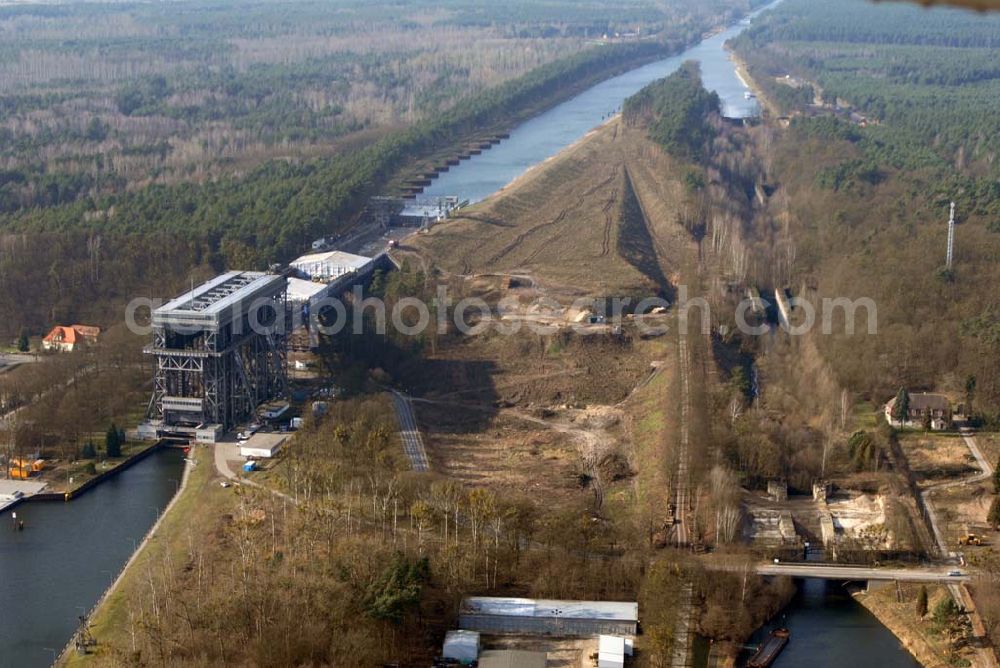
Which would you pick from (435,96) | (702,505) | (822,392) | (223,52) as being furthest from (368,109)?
(702,505)

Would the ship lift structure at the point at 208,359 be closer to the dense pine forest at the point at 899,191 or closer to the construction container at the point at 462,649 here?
the construction container at the point at 462,649

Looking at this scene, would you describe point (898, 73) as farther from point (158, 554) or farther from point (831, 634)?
point (158, 554)

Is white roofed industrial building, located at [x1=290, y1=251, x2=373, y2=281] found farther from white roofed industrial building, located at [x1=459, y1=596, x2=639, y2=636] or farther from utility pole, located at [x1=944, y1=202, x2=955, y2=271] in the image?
white roofed industrial building, located at [x1=459, y1=596, x2=639, y2=636]

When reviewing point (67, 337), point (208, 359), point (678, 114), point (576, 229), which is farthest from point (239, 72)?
point (208, 359)

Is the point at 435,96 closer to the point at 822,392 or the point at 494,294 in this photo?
the point at 494,294

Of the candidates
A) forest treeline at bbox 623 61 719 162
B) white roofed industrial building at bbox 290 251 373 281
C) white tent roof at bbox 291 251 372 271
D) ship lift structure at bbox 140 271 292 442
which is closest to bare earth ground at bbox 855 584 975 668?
ship lift structure at bbox 140 271 292 442

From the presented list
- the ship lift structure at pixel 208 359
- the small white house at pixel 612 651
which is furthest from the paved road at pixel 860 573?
the ship lift structure at pixel 208 359
